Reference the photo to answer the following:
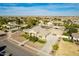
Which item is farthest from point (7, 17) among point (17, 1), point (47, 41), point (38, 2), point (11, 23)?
point (47, 41)

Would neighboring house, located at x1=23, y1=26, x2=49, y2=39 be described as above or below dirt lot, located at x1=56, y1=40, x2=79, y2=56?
above

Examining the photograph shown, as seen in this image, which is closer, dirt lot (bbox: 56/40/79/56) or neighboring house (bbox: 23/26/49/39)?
dirt lot (bbox: 56/40/79/56)

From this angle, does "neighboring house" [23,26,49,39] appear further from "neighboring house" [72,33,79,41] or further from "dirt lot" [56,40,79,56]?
"neighboring house" [72,33,79,41]

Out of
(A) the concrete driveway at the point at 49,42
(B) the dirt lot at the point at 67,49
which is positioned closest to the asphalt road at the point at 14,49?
(A) the concrete driveway at the point at 49,42

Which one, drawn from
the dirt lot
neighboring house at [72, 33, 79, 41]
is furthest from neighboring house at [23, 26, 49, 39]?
neighboring house at [72, 33, 79, 41]

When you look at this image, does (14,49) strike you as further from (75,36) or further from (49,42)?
(75,36)

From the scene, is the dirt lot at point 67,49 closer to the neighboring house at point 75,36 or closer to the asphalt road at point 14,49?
the neighboring house at point 75,36

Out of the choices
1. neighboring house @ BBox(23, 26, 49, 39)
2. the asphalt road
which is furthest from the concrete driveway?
the asphalt road
